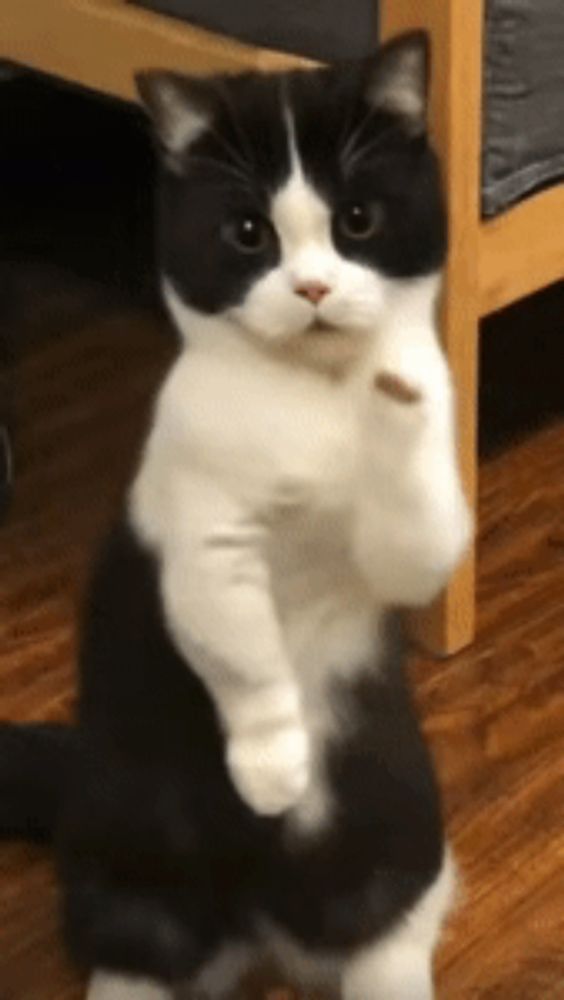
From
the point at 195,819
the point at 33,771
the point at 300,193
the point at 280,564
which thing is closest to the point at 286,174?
the point at 300,193

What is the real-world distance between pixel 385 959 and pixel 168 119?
0.44 metres

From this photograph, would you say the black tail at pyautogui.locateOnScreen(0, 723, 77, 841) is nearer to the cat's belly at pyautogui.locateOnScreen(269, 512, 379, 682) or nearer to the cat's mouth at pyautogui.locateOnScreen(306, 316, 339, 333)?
the cat's belly at pyautogui.locateOnScreen(269, 512, 379, 682)

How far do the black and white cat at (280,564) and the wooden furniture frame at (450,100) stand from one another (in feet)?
1.41

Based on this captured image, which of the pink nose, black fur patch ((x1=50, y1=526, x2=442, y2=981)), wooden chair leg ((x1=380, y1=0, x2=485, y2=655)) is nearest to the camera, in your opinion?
the pink nose

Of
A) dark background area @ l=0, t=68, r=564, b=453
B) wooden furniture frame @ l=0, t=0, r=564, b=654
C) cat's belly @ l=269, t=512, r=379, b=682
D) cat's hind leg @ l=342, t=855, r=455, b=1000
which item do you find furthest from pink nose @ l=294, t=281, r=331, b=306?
dark background area @ l=0, t=68, r=564, b=453

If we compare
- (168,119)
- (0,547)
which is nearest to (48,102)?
(0,547)

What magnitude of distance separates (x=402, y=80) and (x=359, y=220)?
0.07 meters

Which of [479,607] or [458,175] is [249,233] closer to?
[458,175]

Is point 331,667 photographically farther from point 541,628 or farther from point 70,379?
point 70,379

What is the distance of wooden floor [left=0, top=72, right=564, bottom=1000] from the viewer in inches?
47.2

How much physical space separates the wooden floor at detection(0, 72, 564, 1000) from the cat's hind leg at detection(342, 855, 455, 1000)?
167 mm

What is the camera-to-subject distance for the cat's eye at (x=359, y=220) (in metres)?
0.85

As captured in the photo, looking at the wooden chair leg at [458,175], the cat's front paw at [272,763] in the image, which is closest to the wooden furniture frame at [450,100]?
the wooden chair leg at [458,175]

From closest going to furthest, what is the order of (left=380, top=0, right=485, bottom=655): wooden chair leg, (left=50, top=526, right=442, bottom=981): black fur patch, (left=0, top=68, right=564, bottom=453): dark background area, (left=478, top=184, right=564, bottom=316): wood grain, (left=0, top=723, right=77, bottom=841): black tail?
(left=50, top=526, right=442, bottom=981): black fur patch → (left=0, top=723, right=77, bottom=841): black tail → (left=380, top=0, right=485, bottom=655): wooden chair leg → (left=478, top=184, right=564, bottom=316): wood grain → (left=0, top=68, right=564, bottom=453): dark background area
